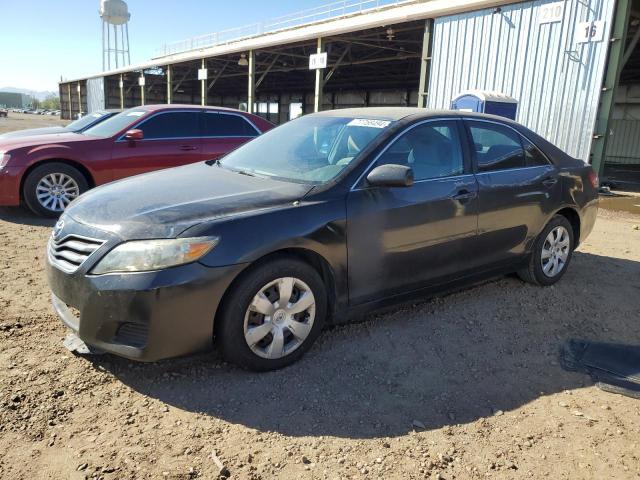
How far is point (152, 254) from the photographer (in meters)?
2.67

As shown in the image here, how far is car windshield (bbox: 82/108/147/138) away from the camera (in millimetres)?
7406

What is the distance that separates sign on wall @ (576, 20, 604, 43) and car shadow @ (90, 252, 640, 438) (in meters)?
7.72

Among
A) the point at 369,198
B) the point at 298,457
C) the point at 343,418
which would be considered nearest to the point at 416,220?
the point at 369,198

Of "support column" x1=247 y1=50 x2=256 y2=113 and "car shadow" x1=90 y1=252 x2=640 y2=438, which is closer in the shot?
"car shadow" x1=90 y1=252 x2=640 y2=438

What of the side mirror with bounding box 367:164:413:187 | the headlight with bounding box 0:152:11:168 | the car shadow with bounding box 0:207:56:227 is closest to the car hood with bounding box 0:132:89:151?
the headlight with bounding box 0:152:11:168

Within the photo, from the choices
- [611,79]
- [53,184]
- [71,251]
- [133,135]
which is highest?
[611,79]

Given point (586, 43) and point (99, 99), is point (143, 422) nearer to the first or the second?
point (586, 43)

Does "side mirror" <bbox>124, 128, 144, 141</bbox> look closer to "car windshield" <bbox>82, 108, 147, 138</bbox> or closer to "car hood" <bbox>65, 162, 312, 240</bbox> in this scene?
"car windshield" <bbox>82, 108, 147, 138</bbox>

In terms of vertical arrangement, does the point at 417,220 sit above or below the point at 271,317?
above

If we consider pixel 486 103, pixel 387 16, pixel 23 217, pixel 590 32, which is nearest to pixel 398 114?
pixel 23 217

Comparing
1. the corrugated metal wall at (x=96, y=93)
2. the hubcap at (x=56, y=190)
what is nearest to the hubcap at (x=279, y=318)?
the hubcap at (x=56, y=190)

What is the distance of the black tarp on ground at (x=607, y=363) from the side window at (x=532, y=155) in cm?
163

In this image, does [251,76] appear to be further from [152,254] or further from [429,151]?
[152,254]

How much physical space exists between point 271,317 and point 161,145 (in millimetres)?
5338
